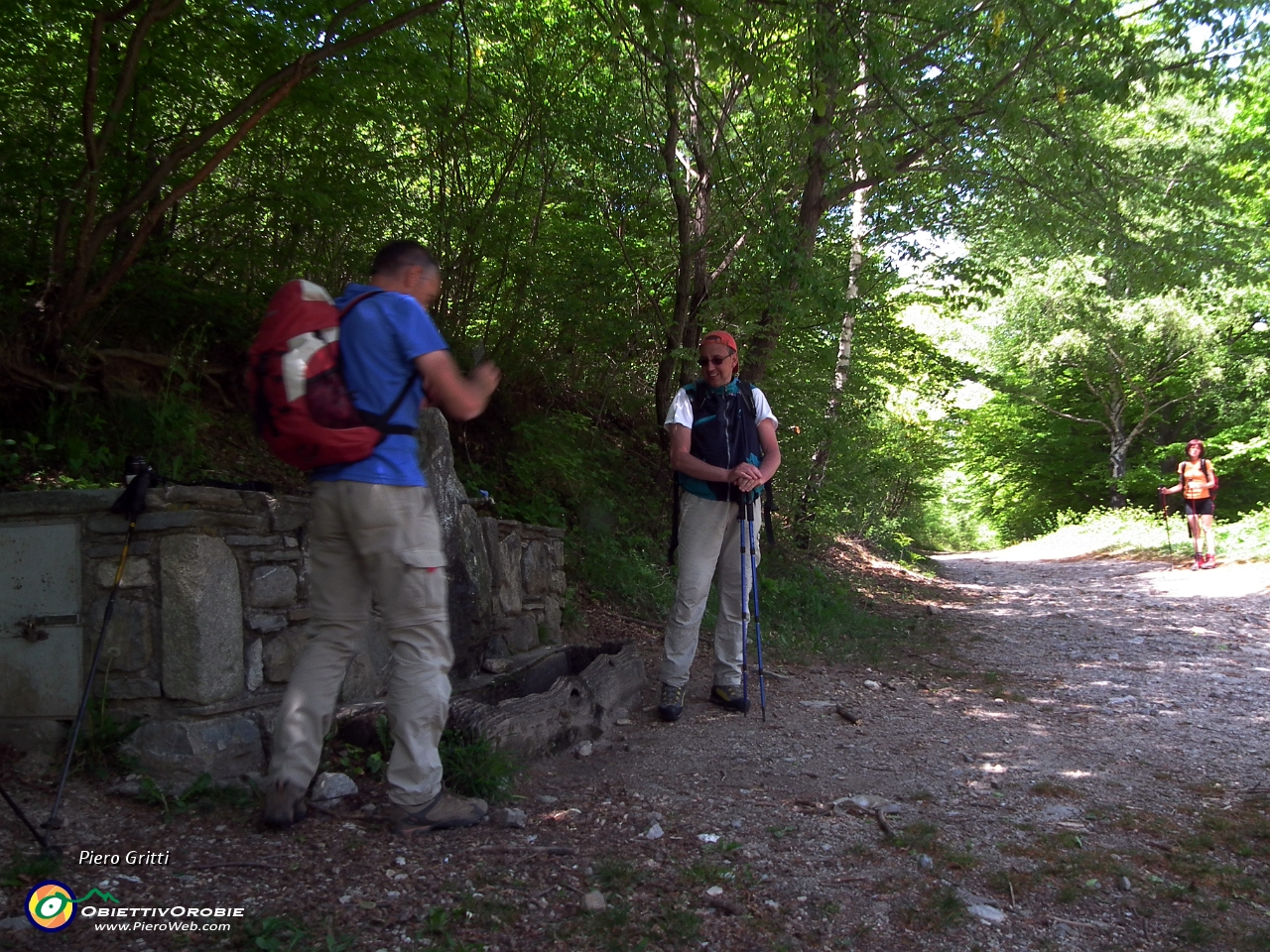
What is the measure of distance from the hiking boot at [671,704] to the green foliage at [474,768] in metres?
1.43

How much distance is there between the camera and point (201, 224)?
19.2 ft

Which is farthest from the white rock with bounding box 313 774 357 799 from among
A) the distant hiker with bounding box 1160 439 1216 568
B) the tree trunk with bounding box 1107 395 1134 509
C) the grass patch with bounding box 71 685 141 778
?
the tree trunk with bounding box 1107 395 1134 509

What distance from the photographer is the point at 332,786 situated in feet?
10.8

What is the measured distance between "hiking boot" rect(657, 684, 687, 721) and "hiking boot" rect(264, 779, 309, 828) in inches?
90.6

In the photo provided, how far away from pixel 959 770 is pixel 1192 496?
10.6m

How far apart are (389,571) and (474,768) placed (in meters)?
0.96

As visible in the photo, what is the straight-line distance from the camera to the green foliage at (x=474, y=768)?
137 inches

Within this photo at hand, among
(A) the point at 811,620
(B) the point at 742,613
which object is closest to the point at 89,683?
(B) the point at 742,613

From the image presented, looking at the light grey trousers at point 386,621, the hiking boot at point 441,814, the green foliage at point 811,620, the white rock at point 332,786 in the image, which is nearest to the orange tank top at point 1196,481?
the green foliage at point 811,620

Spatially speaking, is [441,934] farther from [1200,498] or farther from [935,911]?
[1200,498]

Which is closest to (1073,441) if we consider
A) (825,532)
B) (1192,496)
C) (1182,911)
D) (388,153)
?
(1192,496)

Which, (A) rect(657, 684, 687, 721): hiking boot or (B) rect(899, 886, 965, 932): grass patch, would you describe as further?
(A) rect(657, 684, 687, 721): hiking boot

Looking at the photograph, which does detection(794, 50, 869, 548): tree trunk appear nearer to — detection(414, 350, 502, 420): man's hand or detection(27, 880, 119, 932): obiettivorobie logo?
detection(414, 350, 502, 420): man's hand

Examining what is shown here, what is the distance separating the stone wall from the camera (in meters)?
3.33
